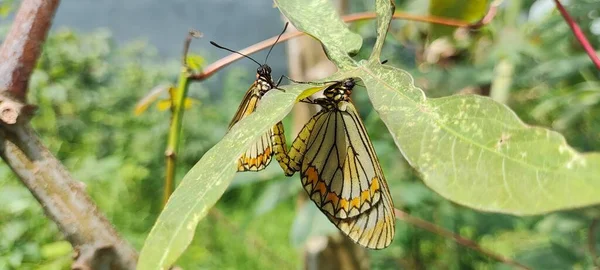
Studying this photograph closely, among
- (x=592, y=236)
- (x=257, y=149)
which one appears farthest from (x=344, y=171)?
(x=592, y=236)

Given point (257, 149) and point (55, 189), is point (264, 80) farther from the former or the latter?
point (55, 189)

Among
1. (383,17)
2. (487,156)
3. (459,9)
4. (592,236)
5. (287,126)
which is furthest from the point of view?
(287,126)

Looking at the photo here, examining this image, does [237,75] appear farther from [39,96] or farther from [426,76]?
[426,76]

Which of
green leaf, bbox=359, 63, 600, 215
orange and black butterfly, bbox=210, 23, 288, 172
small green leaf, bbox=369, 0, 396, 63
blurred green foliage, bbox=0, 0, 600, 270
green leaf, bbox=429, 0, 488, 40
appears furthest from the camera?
blurred green foliage, bbox=0, 0, 600, 270

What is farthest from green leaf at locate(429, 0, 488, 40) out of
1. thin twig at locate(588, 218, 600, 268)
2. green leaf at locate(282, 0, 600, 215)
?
thin twig at locate(588, 218, 600, 268)

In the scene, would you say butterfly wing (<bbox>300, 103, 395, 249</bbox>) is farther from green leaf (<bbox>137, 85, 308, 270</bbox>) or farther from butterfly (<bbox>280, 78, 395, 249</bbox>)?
green leaf (<bbox>137, 85, 308, 270</bbox>)

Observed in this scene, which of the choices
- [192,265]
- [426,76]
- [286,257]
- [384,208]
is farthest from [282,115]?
[286,257]
